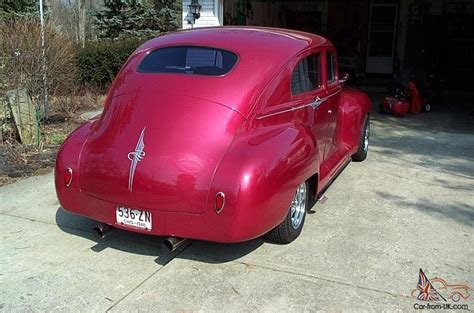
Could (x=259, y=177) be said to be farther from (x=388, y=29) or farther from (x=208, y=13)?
(x=388, y=29)

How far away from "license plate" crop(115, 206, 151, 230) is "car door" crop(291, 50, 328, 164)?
174cm

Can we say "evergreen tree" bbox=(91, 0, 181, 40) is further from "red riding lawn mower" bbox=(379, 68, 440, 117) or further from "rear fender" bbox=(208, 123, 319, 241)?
"rear fender" bbox=(208, 123, 319, 241)

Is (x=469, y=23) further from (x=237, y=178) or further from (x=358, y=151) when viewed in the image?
(x=237, y=178)

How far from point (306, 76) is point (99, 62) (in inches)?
353

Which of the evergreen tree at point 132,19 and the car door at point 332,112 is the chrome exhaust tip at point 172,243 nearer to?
the car door at point 332,112

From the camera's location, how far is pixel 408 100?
11203 millimetres

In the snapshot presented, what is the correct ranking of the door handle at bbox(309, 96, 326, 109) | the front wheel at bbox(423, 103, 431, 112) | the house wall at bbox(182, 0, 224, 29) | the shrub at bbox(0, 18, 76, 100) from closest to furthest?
the door handle at bbox(309, 96, 326, 109) → the shrub at bbox(0, 18, 76, 100) → the house wall at bbox(182, 0, 224, 29) → the front wheel at bbox(423, 103, 431, 112)

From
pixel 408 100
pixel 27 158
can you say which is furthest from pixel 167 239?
pixel 408 100

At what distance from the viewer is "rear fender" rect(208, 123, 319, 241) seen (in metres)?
3.47

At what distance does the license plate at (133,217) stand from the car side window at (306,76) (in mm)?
1774

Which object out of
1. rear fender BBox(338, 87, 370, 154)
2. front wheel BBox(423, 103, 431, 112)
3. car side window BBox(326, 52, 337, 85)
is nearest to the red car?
car side window BBox(326, 52, 337, 85)

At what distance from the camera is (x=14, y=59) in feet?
27.2

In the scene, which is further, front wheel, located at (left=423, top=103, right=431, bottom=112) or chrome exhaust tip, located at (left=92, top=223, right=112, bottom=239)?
front wheel, located at (left=423, top=103, right=431, bottom=112)

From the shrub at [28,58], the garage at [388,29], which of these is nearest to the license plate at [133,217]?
the shrub at [28,58]
